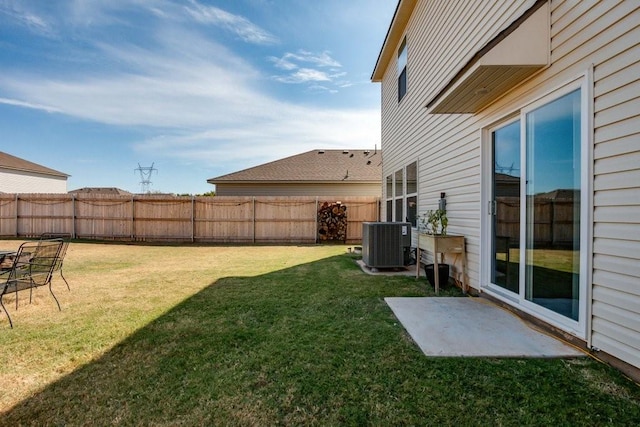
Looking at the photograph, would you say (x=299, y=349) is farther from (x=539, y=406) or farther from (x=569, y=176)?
(x=569, y=176)

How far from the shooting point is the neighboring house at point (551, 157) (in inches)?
84.5

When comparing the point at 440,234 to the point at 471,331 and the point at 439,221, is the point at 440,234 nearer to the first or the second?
the point at 439,221

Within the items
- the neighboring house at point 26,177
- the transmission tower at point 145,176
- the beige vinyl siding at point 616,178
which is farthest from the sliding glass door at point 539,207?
the transmission tower at point 145,176

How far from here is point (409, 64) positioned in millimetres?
7051

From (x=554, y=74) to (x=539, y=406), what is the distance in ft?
8.90

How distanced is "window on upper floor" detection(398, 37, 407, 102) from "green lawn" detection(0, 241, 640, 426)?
19.0 ft

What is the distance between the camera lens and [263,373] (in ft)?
7.56

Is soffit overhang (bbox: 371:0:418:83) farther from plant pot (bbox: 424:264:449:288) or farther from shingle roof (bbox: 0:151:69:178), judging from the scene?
shingle roof (bbox: 0:151:69:178)

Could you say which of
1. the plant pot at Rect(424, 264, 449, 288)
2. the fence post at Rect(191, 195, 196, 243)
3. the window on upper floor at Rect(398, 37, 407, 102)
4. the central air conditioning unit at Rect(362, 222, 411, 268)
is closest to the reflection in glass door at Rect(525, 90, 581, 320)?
the plant pot at Rect(424, 264, 449, 288)

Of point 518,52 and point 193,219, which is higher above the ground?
point 518,52

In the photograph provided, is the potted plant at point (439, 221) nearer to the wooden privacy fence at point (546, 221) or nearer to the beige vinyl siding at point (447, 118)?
the beige vinyl siding at point (447, 118)

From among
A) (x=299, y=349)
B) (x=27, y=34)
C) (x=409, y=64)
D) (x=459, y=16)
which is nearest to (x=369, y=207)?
(x=409, y=64)

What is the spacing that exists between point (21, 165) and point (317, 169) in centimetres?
1935

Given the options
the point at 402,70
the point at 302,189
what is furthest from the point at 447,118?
the point at 302,189
